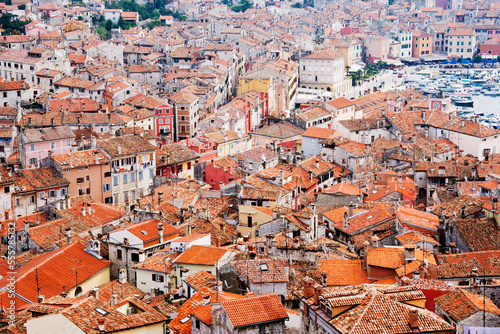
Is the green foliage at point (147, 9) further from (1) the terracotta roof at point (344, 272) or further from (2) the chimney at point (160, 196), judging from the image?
(1) the terracotta roof at point (344, 272)

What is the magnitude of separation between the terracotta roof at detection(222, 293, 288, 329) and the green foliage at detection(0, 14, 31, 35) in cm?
9490

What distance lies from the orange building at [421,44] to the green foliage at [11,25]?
257 ft

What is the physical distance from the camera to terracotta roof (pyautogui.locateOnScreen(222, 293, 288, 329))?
70.4ft

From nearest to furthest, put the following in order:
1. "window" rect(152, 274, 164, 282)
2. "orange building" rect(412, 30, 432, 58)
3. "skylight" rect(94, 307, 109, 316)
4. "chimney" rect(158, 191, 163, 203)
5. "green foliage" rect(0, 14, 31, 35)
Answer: "skylight" rect(94, 307, 109, 316)
"window" rect(152, 274, 164, 282)
"chimney" rect(158, 191, 163, 203)
"green foliage" rect(0, 14, 31, 35)
"orange building" rect(412, 30, 432, 58)

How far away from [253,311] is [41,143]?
38840 millimetres

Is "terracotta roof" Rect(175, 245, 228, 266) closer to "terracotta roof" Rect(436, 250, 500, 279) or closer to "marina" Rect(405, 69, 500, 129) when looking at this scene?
"terracotta roof" Rect(436, 250, 500, 279)

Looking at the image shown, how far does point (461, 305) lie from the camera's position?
72.4 feet

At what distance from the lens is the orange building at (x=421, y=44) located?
527 feet

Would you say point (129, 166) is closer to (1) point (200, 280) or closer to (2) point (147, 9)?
(1) point (200, 280)

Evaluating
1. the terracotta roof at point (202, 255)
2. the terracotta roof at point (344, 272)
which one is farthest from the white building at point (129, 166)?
the terracotta roof at point (344, 272)

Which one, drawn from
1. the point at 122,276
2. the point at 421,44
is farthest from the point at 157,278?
the point at 421,44

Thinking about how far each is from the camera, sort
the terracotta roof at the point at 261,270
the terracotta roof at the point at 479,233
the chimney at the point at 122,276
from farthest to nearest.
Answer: the terracotta roof at the point at 479,233
the chimney at the point at 122,276
the terracotta roof at the point at 261,270

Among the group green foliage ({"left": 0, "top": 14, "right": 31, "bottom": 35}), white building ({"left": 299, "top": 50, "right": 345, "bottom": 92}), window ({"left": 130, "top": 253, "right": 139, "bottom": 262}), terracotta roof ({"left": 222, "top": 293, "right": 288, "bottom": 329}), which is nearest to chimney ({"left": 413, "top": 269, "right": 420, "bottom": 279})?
terracotta roof ({"left": 222, "top": 293, "right": 288, "bottom": 329})

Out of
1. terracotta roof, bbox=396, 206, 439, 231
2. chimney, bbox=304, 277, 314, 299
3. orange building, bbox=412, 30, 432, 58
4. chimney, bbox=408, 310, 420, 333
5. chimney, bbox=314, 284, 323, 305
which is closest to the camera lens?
chimney, bbox=408, 310, 420, 333
